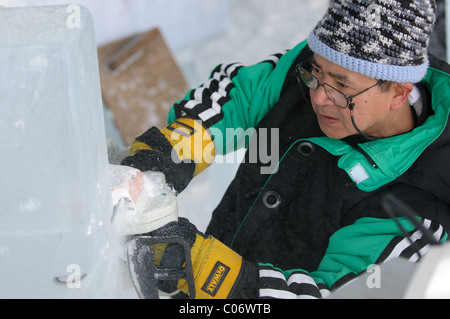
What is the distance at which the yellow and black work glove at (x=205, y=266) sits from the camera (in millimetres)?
1062

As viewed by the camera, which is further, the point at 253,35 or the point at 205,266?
the point at 253,35

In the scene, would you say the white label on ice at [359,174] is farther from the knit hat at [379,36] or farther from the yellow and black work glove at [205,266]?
the yellow and black work glove at [205,266]

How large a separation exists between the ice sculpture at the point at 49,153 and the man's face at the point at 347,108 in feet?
2.11

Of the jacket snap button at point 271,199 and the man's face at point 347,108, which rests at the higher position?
the man's face at point 347,108

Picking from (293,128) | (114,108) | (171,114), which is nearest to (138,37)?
(114,108)

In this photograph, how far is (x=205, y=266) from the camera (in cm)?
110

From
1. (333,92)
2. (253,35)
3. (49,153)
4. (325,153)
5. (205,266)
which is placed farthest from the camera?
(253,35)

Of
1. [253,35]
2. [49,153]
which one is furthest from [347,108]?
[253,35]

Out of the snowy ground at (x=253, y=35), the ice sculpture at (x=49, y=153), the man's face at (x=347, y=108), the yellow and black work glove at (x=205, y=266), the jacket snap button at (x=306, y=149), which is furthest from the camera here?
the snowy ground at (x=253, y=35)

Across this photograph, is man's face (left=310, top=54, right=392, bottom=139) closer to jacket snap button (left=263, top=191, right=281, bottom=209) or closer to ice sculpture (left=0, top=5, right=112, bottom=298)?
jacket snap button (left=263, top=191, right=281, bottom=209)

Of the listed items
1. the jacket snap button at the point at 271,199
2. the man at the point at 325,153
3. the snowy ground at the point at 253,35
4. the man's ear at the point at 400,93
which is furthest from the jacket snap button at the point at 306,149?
the snowy ground at the point at 253,35

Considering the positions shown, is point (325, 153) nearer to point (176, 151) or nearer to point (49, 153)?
point (176, 151)

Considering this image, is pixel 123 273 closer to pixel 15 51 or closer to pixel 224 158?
pixel 15 51

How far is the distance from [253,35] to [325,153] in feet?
6.31
